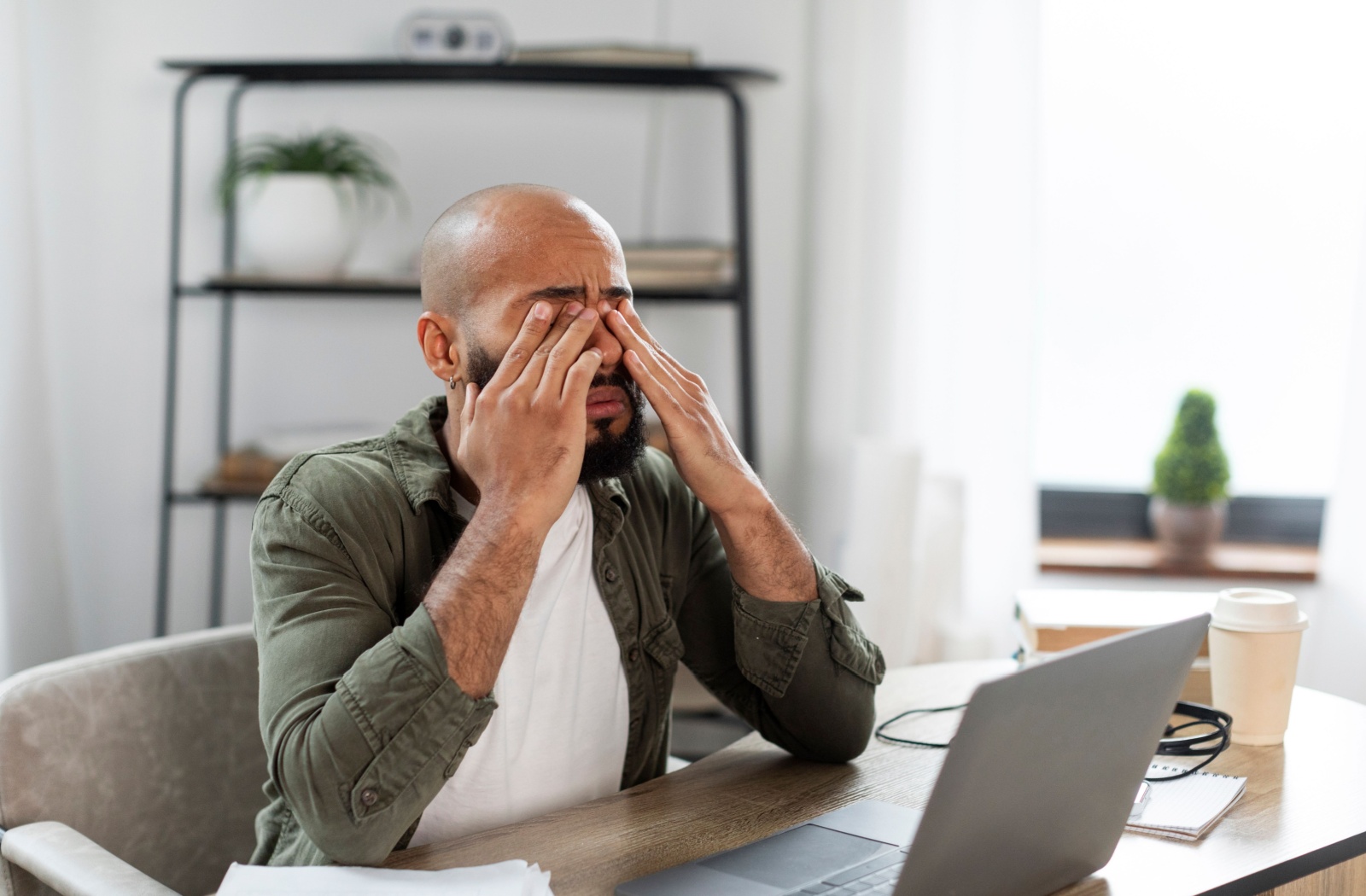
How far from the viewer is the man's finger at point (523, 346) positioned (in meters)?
1.23

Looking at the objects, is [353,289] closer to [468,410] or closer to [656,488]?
[656,488]

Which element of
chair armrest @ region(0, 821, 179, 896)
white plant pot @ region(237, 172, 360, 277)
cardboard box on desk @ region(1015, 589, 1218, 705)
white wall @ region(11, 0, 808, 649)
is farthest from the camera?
white wall @ region(11, 0, 808, 649)

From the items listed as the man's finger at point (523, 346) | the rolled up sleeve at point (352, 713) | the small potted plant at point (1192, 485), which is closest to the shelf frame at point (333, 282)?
the small potted plant at point (1192, 485)

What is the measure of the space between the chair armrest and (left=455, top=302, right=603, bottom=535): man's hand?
0.45 meters

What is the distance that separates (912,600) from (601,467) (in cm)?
139

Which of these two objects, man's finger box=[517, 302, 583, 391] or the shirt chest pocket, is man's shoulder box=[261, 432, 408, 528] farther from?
the shirt chest pocket

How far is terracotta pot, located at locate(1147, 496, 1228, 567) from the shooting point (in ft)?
9.02

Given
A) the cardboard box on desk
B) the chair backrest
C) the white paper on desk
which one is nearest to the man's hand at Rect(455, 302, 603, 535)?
the white paper on desk

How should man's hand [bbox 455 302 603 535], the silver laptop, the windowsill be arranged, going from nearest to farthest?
the silver laptop, man's hand [bbox 455 302 603 535], the windowsill

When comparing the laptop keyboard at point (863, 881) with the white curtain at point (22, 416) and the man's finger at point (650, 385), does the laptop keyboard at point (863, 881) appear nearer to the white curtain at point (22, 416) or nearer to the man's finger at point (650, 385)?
the man's finger at point (650, 385)

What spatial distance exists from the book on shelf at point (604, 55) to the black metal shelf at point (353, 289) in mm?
486

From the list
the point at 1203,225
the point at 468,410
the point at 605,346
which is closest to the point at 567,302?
the point at 605,346

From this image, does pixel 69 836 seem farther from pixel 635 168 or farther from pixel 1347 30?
pixel 1347 30

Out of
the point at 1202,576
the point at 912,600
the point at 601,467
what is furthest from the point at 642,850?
the point at 1202,576
